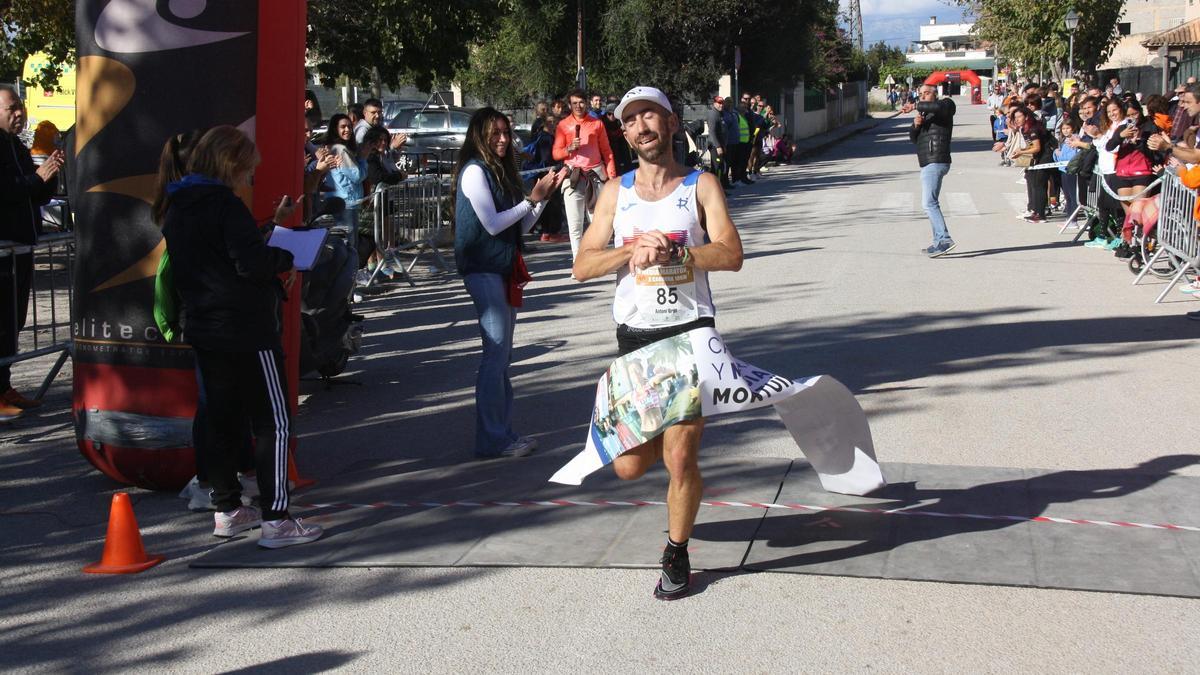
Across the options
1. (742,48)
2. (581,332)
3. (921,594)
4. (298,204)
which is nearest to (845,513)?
(921,594)

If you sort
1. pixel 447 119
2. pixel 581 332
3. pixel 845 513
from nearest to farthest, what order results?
pixel 845 513, pixel 581 332, pixel 447 119

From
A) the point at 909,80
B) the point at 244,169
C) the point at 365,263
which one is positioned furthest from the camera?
the point at 909,80

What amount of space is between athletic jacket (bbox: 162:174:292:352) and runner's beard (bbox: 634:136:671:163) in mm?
1561

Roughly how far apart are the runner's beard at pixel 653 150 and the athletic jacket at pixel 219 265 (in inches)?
61.5

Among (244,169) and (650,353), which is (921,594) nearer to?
(650,353)

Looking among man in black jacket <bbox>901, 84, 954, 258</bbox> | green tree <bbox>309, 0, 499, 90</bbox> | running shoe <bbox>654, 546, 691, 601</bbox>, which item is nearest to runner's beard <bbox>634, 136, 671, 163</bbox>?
running shoe <bbox>654, 546, 691, 601</bbox>

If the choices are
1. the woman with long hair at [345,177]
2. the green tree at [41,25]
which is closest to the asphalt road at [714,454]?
the woman with long hair at [345,177]

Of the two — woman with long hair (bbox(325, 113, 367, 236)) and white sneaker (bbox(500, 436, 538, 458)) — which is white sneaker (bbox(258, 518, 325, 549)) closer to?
white sneaker (bbox(500, 436, 538, 458))

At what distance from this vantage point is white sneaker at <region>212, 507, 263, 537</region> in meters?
5.76

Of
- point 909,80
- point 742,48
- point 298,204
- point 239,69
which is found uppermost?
point 909,80

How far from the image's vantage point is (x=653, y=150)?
486cm

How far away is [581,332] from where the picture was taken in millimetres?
10742

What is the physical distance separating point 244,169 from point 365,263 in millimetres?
8325

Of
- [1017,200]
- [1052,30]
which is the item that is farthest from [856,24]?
[1017,200]
